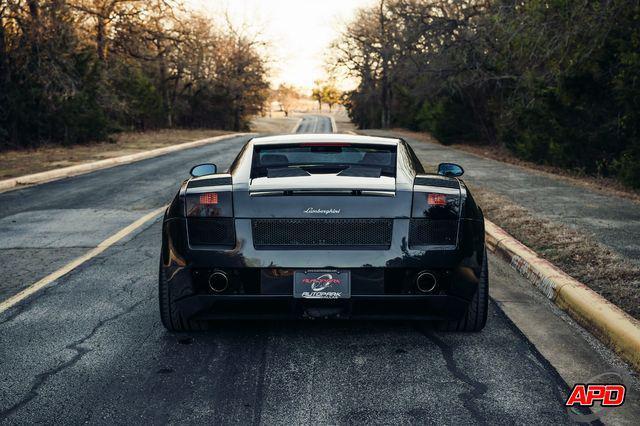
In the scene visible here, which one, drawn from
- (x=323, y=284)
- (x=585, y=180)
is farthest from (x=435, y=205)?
(x=585, y=180)

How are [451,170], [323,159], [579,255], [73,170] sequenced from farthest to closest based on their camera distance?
[73,170] < [579,255] < [451,170] < [323,159]

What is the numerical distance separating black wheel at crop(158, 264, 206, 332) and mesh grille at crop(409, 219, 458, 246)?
5.10ft

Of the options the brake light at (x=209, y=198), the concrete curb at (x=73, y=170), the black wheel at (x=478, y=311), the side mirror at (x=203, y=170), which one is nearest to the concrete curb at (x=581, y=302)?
the black wheel at (x=478, y=311)

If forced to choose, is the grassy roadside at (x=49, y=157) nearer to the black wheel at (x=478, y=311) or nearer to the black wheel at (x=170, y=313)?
the black wheel at (x=170, y=313)

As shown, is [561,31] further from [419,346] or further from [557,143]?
[419,346]

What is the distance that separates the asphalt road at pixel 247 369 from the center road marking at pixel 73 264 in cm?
12

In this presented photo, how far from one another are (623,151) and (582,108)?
5.50 feet

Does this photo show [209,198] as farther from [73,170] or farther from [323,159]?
[73,170]

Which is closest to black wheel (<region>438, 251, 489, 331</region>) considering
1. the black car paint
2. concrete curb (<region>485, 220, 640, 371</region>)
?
the black car paint

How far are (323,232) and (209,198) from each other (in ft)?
2.41

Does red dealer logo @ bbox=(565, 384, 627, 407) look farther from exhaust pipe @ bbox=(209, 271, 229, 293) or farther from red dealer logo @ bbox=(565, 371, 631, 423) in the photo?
exhaust pipe @ bbox=(209, 271, 229, 293)

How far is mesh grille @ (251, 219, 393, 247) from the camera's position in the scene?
12.6ft

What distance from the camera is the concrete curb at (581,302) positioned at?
13.4 ft

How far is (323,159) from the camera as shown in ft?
16.4
